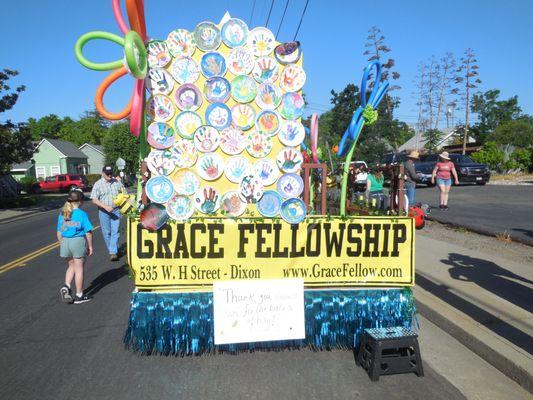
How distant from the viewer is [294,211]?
396 centimetres

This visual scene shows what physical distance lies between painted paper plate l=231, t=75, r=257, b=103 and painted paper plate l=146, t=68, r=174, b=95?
56cm

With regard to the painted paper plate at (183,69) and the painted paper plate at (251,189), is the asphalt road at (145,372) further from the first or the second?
the painted paper plate at (183,69)

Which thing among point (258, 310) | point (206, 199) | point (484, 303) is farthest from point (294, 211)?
point (484, 303)

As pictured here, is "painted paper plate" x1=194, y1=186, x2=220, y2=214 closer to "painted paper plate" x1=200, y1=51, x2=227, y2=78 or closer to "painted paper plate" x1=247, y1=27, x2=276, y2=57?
"painted paper plate" x1=200, y1=51, x2=227, y2=78

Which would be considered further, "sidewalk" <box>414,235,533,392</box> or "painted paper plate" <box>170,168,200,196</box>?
"painted paper plate" <box>170,168,200,196</box>

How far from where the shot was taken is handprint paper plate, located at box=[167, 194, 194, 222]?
3881 millimetres

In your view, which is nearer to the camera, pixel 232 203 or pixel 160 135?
pixel 160 135

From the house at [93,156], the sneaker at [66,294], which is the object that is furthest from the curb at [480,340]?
the house at [93,156]

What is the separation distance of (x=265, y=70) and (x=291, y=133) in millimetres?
612


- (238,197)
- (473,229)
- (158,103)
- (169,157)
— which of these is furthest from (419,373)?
(473,229)

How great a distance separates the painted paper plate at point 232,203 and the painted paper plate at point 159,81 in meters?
1.07

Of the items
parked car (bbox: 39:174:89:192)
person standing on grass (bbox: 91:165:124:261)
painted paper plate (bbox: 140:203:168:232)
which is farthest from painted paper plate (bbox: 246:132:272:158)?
parked car (bbox: 39:174:89:192)

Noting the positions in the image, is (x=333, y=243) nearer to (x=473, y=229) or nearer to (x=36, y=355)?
(x=36, y=355)

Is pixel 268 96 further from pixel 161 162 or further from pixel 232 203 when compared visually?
pixel 161 162
